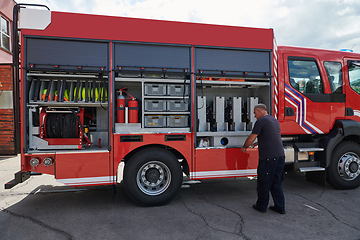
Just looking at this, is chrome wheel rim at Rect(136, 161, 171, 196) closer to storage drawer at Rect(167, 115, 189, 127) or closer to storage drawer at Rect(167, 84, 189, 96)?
storage drawer at Rect(167, 115, 189, 127)

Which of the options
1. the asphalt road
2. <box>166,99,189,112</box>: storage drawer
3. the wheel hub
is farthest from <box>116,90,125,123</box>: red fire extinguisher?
the wheel hub

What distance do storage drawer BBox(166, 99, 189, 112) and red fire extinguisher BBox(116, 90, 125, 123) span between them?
0.79m

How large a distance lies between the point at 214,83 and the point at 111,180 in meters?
2.53

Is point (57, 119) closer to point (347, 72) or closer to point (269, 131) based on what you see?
point (269, 131)

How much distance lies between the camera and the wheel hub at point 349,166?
478 cm

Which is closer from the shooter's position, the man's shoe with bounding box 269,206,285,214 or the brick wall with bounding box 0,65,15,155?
the man's shoe with bounding box 269,206,285,214

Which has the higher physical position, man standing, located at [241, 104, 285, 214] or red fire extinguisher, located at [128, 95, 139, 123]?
red fire extinguisher, located at [128, 95, 139, 123]

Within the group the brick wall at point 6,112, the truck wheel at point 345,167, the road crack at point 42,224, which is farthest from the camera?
the brick wall at point 6,112

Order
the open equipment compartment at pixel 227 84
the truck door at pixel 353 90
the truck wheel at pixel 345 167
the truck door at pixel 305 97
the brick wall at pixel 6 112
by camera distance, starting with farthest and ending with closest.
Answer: the brick wall at pixel 6 112
the truck door at pixel 353 90
the truck wheel at pixel 345 167
the truck door at pixel 305 97
the open equipment compartment at pixel 227 84

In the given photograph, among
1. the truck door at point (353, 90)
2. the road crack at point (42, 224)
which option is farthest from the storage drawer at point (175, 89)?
the truck door at point (353, 90)

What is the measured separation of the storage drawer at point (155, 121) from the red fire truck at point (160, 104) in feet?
0.06

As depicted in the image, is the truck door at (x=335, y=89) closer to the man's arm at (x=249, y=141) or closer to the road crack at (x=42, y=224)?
the man's arm at (x=249, y=141)

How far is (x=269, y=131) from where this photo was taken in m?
3.72

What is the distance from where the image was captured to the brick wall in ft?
29.9
